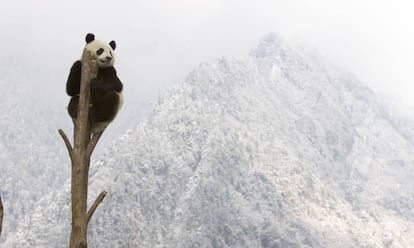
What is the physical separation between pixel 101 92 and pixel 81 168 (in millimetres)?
1923

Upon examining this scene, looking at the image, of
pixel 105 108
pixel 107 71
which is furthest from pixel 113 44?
pixel 105 108

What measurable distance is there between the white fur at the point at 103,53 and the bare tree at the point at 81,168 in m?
0.57

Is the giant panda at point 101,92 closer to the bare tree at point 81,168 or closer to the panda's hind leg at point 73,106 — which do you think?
the panda's hind leg at point 73,106

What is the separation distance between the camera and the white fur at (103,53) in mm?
10211

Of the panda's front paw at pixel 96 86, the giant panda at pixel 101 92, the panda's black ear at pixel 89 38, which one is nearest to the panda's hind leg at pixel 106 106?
the giant panda at pixel 101 92

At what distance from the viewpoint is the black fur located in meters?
10.6

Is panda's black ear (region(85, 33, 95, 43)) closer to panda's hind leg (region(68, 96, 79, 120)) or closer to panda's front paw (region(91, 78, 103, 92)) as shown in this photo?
panda's front paw (region(91, 78, 103, 92))

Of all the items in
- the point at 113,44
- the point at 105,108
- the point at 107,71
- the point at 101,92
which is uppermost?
the point at 113,44

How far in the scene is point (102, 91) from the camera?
10.7 metres

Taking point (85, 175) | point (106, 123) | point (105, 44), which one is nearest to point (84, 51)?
point (105, 44)

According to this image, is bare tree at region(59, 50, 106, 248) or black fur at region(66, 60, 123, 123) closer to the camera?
bare tree at region(59, 50, 106, 248)

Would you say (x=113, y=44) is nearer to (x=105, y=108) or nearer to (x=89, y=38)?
(x=89, y=38)

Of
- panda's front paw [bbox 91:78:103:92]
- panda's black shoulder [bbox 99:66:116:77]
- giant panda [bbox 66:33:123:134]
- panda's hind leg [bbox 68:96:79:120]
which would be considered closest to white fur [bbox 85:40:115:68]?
giant panda [bbox 66:33:123:134]

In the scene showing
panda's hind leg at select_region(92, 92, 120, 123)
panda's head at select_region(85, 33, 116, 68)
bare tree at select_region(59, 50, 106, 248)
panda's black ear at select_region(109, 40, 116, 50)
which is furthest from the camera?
panda's black ear at select_region(109, 40, 116, 50)
